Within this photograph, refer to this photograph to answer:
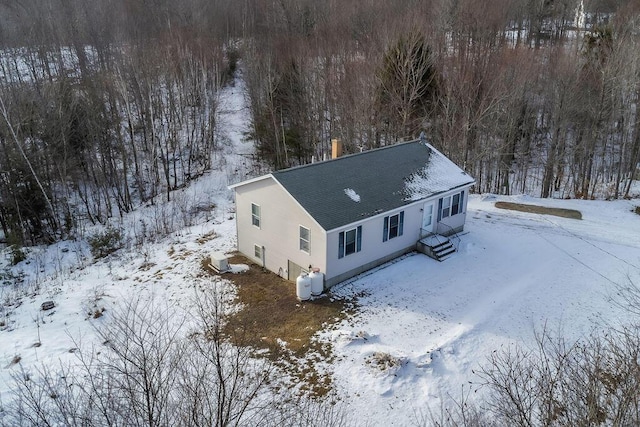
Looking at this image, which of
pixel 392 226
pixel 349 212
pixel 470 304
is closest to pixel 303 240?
pixel 349 212

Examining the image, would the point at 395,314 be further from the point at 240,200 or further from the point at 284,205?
the point at 240,200

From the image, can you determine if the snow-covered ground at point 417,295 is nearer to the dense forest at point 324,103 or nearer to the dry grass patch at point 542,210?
the dry grass patch at point 542,210

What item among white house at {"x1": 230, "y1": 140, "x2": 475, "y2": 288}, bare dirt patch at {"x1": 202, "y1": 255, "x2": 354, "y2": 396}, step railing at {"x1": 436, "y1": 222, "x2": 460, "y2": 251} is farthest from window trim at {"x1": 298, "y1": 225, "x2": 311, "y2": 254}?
step railing at {"x1": 436, "y1": 222, "x2": 460, "y2": 251}

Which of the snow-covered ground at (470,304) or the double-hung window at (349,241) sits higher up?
the double-hung window at (349,241)

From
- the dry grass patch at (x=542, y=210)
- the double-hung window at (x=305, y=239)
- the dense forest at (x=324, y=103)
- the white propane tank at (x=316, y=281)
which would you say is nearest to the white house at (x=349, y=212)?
the double-hung window at (x=305, y=239)

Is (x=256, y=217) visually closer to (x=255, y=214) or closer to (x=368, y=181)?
(x=255, y=214)

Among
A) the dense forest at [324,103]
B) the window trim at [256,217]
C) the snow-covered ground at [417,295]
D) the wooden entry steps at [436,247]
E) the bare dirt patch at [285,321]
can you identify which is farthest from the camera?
the dense forest at [324,103]

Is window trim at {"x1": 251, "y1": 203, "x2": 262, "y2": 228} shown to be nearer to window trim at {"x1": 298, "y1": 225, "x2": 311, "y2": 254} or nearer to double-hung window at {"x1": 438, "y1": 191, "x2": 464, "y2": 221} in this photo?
window trim at {"x1": 298, "y1": 225, "x2": 311, "y2": 254}
